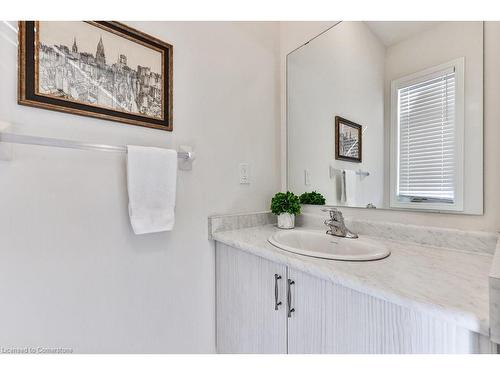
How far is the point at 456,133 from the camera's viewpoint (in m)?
0.90

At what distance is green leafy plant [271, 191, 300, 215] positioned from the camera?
1.33 m

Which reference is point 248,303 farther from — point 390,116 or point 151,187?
point 390,116

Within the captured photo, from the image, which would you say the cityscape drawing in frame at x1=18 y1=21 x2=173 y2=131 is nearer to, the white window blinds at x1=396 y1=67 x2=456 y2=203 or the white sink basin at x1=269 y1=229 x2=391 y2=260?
the white sink basin at x1=269 y1=229 x2=391 y2=260

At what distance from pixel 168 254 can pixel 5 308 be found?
51cm

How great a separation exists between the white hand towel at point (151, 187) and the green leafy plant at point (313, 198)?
0.77 metres

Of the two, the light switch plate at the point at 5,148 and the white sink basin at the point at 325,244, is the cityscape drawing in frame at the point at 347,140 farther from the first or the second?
the light switch plate at the point at 5,148

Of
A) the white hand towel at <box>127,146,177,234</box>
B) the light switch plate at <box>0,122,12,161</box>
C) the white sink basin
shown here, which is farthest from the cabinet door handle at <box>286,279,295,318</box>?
the light switch plate at <box>0,122,12,161</box>

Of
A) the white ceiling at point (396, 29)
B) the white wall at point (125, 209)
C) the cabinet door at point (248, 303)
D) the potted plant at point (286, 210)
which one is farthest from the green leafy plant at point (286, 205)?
the white ceiling at point (396, 29)

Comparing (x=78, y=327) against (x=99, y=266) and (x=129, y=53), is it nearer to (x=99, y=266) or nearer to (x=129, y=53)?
(x=99, y=266)

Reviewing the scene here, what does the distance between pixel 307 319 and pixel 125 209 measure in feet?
2.53

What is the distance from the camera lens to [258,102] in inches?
55.0

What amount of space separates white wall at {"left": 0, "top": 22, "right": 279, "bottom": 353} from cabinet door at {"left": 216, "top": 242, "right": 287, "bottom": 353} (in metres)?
0.08

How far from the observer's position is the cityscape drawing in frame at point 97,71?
0.77 meters

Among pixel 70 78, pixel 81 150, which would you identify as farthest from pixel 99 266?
pixel 70 78
